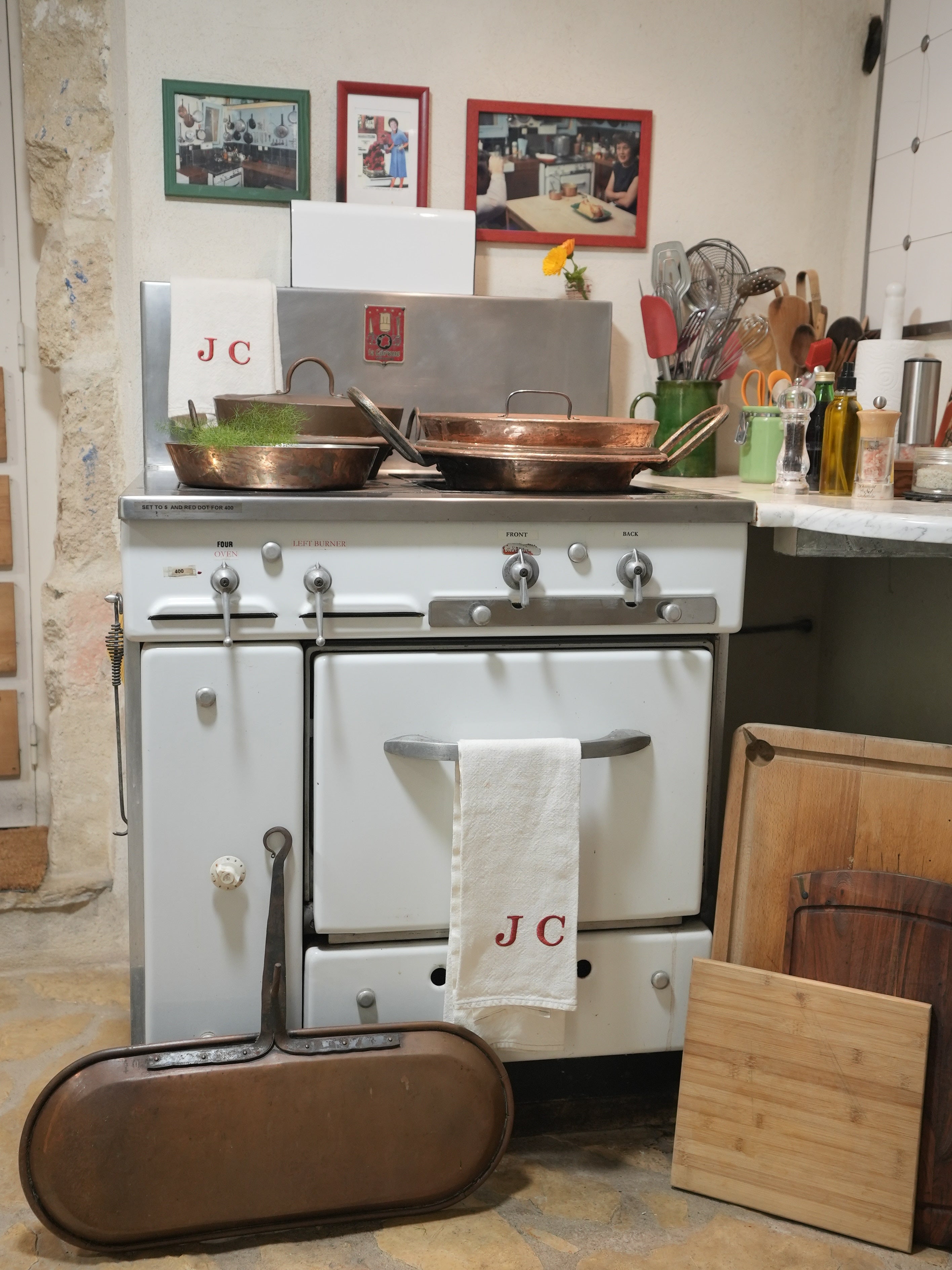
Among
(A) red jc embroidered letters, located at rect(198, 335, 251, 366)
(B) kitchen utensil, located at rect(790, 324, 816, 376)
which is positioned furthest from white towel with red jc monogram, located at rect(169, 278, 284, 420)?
(B) kitchen utensil, located at rect(790, 324, 816, 376)

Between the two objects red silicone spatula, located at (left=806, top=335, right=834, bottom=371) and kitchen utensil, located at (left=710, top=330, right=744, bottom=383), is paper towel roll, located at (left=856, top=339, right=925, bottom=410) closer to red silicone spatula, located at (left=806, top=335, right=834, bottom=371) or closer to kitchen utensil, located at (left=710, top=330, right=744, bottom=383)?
red silicone spatula, located at (left=806, top=335, right=834, bottom=371)

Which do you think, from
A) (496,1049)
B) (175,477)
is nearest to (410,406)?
(175,477)

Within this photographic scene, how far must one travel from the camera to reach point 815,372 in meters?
1.81

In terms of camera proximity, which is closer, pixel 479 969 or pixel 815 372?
pixel 479 969

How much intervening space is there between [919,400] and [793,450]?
0.71 ft

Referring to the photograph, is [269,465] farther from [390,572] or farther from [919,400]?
[919,400]

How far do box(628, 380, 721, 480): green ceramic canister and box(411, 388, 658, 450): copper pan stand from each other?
46 centimetres

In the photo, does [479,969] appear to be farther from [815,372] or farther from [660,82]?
[660,82]

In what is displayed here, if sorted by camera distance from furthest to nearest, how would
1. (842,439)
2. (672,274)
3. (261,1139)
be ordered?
(672,274) < (842,439) < (261,1139)

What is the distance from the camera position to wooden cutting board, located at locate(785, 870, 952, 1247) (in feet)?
4.35

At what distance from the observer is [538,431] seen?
1473mm

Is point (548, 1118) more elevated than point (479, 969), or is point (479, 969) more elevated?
point (479, 969)

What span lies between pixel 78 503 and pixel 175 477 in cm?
48

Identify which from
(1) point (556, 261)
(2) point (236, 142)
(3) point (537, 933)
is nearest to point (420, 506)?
(3) point (537, 933)
